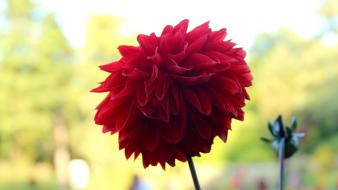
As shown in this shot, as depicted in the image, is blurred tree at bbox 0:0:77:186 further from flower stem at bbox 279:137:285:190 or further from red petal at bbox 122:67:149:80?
red petal at bbox 122:67:149:80

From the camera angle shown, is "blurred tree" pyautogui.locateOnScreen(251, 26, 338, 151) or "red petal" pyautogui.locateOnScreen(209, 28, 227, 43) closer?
"red petal" pyautogui.locateOnScreen(209, 28, 227, 43)

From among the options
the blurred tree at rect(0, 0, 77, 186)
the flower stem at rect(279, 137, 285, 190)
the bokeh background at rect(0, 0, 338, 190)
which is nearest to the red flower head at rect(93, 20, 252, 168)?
the flower stem at rect(279, 137, 285, 190)

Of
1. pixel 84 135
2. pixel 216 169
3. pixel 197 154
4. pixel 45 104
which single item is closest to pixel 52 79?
pixel 45 104

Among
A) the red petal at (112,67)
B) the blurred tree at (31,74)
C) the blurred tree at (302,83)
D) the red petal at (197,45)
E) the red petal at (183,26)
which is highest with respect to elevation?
the blurred tree at (31,74)

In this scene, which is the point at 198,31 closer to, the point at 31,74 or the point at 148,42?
the point at 148,42

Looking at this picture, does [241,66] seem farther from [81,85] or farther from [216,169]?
[81,85]

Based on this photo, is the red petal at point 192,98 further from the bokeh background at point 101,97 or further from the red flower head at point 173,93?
the bokeh background at point 101,97

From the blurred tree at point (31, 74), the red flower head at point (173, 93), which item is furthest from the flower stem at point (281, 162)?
Result: the blurred tree at point (31, 74)
